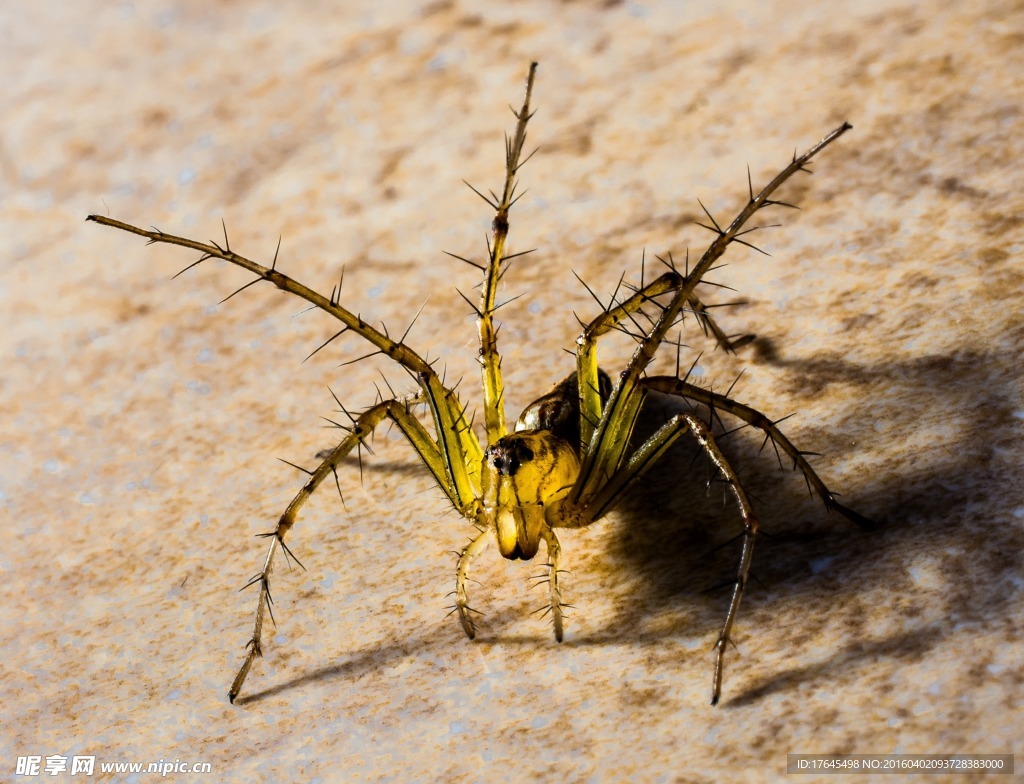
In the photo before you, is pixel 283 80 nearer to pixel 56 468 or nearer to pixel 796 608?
pixel 56 468

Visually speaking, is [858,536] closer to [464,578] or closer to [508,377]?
[464,578]

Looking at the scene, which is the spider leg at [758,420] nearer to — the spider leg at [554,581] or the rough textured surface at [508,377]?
the rough textured surface at [508,377]

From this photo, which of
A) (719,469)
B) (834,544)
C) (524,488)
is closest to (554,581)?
(524,488)

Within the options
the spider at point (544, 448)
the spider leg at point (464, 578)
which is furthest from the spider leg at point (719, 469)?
the spider leg at point (464, 578)

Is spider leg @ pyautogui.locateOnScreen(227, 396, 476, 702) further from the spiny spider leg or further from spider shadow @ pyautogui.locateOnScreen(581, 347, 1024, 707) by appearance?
spider shadow @ pyautogui.locateOnScreen(581, 347, 1024, 707)

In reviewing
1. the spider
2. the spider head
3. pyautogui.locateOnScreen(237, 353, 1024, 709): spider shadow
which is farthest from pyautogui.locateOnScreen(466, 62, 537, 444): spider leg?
pyautogui.locateOnScreen(237, 353, 1024, 709): spider shadow

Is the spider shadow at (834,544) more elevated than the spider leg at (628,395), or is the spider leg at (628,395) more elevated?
the spider leg at (628,395)
